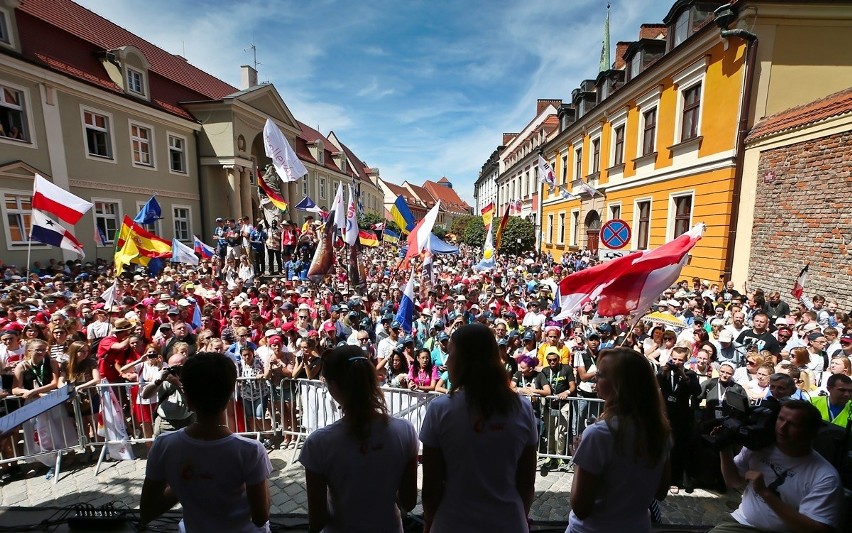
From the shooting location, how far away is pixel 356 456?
1.62 metres

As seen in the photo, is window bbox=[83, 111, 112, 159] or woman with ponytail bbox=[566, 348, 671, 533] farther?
window bbox=[83, 111, 112, 159]

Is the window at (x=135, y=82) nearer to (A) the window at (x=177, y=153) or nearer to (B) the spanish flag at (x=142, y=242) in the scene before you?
(A) the window at (x=177, y=153)

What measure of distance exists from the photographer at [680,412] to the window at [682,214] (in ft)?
37.2

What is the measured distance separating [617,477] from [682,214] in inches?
582

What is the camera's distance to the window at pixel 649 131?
15312 mm

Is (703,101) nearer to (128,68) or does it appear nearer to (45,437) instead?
(45,437)

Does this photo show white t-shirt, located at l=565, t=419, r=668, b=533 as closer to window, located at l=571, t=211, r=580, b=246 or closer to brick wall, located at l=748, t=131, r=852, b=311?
brick wall, located at l=748, t=131, r=852, b=311

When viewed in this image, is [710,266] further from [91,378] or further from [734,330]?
[91,378]

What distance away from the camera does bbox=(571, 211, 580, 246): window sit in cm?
2286

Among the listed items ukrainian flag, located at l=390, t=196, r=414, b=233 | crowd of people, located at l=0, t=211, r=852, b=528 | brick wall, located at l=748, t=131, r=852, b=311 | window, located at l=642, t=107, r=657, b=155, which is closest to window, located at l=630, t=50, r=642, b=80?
window, located at l=642, t=107, r=657, b=155

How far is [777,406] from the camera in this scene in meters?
2.23

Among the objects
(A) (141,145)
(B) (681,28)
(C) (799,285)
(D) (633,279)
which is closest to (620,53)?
(B) (681,28)

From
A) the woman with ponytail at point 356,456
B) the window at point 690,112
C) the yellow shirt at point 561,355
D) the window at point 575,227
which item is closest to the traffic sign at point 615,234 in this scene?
the window at point 690,112

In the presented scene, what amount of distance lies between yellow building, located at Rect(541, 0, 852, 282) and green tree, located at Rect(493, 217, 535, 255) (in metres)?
8.90
